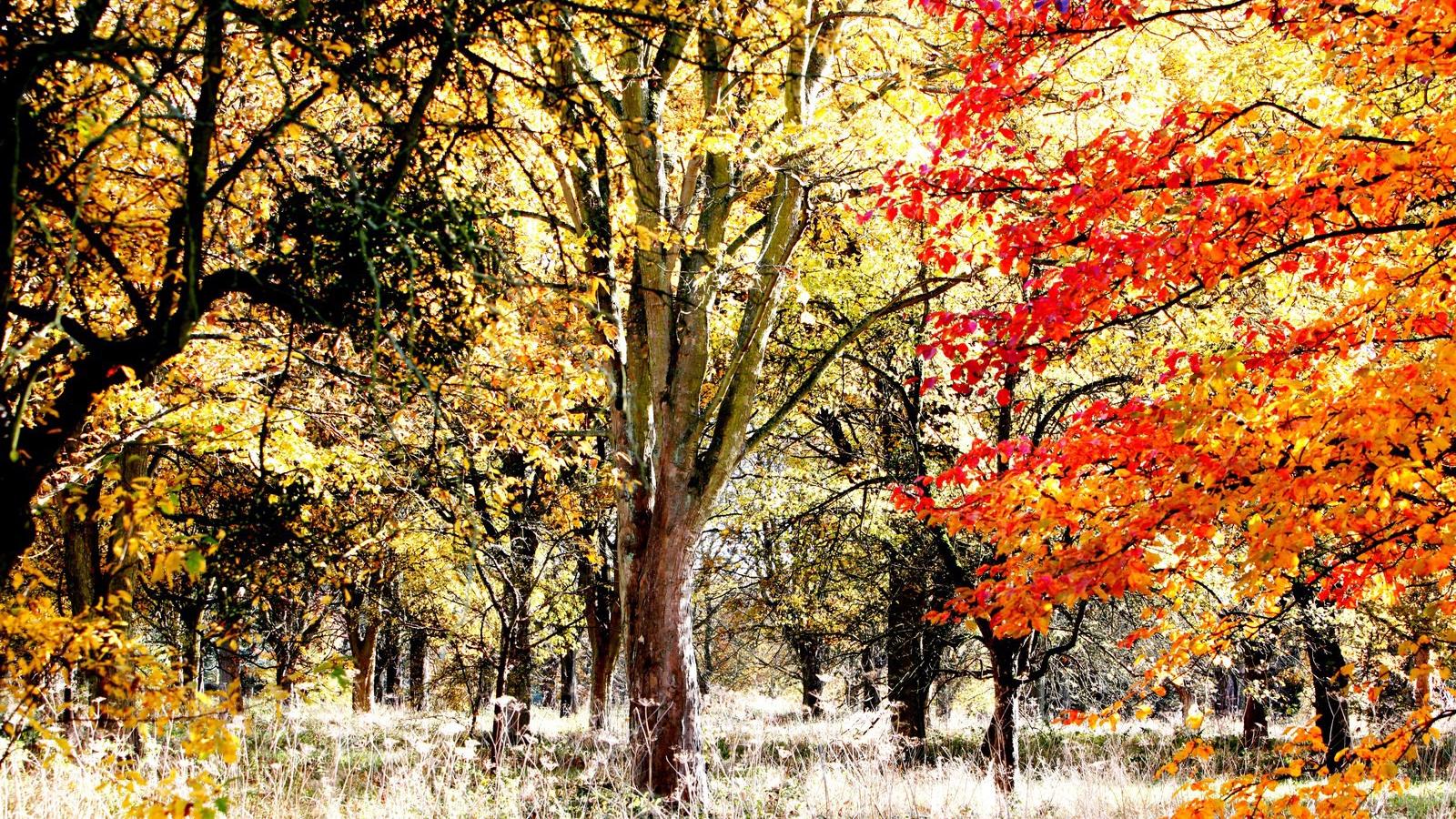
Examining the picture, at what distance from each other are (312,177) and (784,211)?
4.66m

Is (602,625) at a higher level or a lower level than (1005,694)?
higher

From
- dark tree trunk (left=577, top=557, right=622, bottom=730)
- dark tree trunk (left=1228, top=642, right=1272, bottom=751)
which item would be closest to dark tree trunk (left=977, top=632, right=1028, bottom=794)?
dark tree trunk (left=1228, top=642, right=1272, bottom=751)

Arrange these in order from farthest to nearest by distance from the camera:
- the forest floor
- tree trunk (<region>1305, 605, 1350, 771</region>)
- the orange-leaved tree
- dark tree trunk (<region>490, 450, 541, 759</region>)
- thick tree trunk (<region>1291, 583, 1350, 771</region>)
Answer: tree trunk (<region>1305, 605, 1350, 771</region>) < thick tree trunk (<region>1291, 583, 1350, 771</region>) < dark tree trunk (<region>490, 450, 541, 759</region>) < the forest floor < the orange-leaved tree

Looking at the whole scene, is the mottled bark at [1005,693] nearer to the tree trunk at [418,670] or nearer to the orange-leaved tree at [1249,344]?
the orange-leaved tree at [1249,344]

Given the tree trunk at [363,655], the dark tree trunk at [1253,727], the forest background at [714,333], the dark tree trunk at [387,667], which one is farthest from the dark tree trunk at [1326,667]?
the dark tree trunk at [387,667]

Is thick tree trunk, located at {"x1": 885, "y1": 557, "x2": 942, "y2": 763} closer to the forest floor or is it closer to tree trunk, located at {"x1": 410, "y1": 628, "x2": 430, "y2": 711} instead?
the forest floor

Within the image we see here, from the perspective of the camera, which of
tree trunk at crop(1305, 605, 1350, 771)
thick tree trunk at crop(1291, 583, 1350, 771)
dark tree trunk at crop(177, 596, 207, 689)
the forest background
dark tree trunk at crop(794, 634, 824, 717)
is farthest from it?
dark tree trunk at crop(794, 634, 824, 717)

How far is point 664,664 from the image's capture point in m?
6.60

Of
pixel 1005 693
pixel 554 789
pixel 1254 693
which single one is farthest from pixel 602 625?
pixel 1254 693

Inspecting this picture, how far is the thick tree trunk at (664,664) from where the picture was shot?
6.48m

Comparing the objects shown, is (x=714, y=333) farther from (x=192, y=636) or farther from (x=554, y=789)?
(x=192, y=636)

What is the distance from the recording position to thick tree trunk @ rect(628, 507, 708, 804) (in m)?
6.48

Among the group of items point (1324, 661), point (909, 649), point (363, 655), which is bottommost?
point (363, 655)

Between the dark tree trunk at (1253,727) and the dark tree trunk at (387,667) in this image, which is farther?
the dark tree trunk at (387,667)
